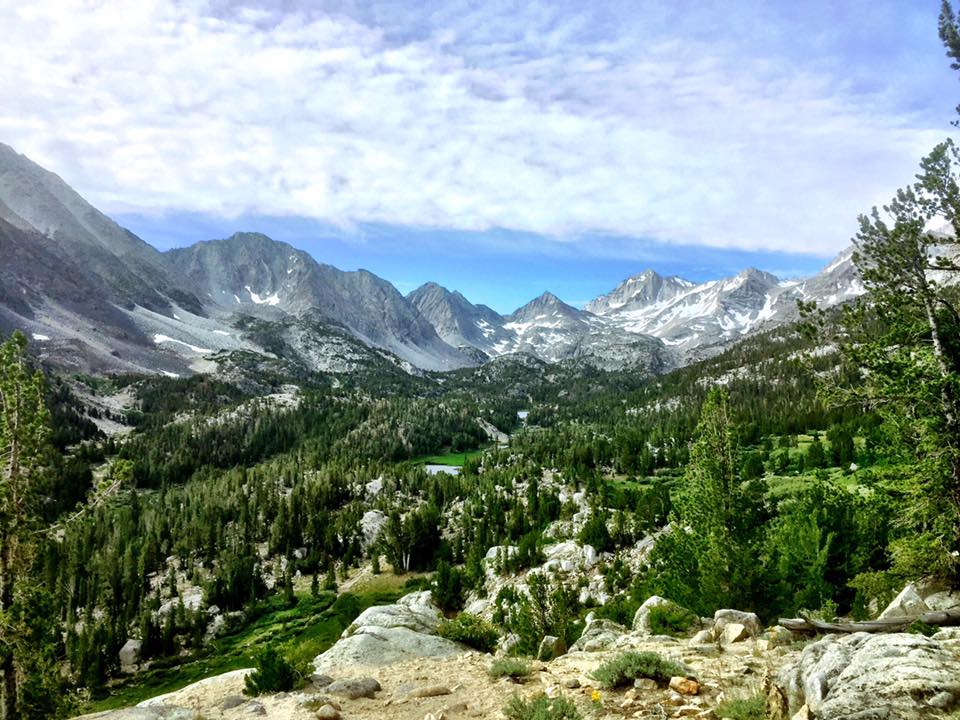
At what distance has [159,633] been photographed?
71188mm

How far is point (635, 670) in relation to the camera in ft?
43.6

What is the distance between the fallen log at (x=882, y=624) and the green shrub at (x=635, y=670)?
4469mm

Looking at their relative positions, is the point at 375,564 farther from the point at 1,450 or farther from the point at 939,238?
the point at 939,238

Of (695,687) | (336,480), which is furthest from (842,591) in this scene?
(336,480)

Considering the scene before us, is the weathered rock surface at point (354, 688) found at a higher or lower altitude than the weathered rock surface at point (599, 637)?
higher

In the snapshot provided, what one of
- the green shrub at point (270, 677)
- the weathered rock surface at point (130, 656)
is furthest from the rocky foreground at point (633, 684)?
the weathered rock surface at point (130, 656)

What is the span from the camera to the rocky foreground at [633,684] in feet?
28.0

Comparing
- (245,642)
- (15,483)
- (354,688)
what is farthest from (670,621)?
(245,642)

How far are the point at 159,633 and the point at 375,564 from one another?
3456 centimetres

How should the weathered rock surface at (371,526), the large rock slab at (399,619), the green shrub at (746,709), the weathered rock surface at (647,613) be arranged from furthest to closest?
1. the weathered rock surface at (371,526)
2. the large rock slab at (399,619)
3. the weathered rock surface at (647,613)
4. the green shrub at (746,709)

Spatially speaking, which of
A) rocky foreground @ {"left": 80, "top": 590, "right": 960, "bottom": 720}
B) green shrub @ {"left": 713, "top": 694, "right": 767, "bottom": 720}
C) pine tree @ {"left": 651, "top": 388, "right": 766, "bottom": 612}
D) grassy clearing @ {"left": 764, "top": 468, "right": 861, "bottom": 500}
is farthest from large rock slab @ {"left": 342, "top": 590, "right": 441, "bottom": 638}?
grassy clearing @ {"left": 764, "top": 468, "right": 861, "bottom": 500}

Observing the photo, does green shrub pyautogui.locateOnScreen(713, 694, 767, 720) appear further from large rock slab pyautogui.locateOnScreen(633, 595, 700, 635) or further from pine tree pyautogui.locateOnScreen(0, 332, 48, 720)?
pine tree pyautogui.locateOnScreen(0, 332, 48, 720)

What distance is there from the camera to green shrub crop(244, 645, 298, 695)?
16500 mm

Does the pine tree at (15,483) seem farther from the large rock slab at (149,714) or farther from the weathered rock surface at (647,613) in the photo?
the weathered rock surface at (647,613)
